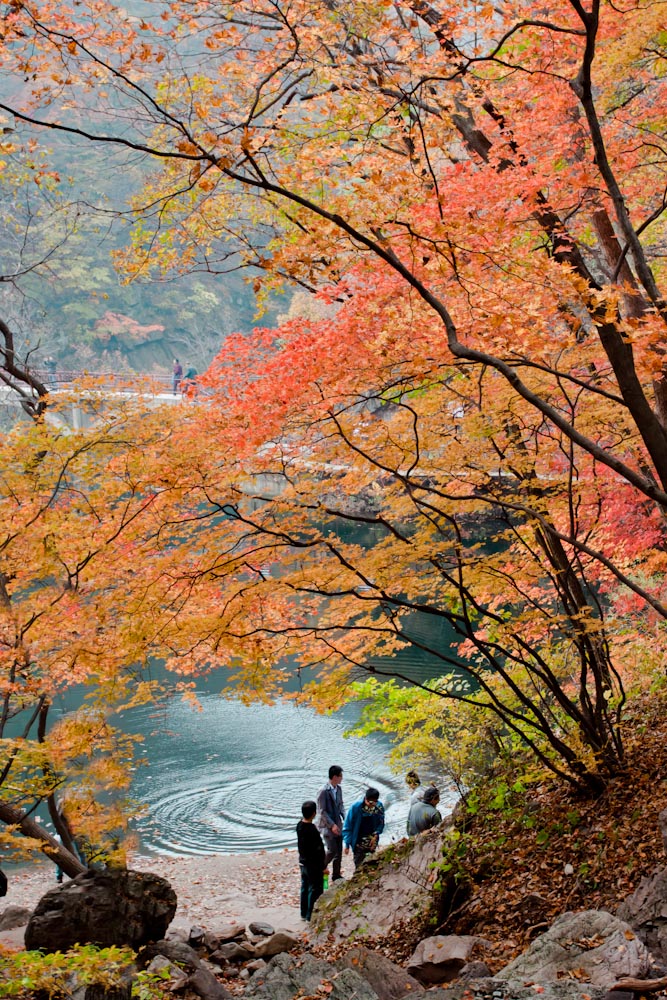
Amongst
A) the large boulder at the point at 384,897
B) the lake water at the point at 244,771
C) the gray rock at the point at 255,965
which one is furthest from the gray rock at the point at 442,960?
the lake water at the point at 244,771

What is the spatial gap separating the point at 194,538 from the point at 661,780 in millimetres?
3758

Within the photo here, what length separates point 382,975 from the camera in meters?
4.50

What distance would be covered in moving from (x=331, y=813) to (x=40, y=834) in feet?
9.59

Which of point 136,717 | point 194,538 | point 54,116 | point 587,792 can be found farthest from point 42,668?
point 54,116

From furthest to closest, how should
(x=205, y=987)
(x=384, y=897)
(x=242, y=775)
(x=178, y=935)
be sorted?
(x=242, y=775)
(x=178, y=935)
(x=384, y=897)
(x=205, y=987)

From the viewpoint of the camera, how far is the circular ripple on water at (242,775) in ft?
44.8

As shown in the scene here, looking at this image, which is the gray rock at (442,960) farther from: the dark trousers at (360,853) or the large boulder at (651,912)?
the dark trousers at (360,853)

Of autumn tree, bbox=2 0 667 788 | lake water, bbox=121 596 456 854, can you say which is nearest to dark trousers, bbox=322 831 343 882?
autumn tree, bbox=2 0 667 788

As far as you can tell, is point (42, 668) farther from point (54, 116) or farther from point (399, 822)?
point (54, 116)

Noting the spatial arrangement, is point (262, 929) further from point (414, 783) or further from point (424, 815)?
point (414, 783)

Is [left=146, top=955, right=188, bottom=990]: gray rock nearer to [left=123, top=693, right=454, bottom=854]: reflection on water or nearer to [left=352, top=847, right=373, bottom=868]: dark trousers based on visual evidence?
[left=352, top=847, right=373, bottom=868]: dark trousers

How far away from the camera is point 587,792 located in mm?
5852

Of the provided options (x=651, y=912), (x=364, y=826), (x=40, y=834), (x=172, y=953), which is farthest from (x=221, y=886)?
(x=651, y=912)

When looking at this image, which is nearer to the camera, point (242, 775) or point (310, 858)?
point (310, 858)
